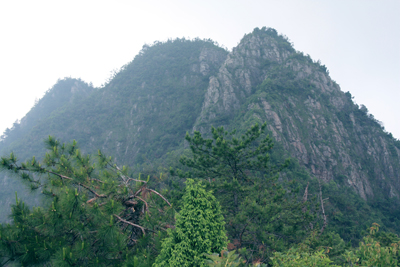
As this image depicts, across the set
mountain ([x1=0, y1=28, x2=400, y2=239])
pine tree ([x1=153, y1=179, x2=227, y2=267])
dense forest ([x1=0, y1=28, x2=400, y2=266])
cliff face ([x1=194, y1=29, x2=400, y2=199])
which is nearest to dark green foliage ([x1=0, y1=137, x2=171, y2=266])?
dense forest ([x1=0, y1=28, x2=400, y2=266])

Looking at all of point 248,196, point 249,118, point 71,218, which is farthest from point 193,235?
point 249,118

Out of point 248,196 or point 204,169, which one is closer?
point 248,196

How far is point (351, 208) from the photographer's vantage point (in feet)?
82.2

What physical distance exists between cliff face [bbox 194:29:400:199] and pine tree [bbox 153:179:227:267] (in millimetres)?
28781

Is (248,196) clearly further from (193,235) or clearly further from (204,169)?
(193,235)

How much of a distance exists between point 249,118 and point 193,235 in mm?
29499

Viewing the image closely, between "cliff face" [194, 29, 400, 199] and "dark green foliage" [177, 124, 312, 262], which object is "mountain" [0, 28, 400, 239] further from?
"dark green foliage" [177, 124, 312, 262]

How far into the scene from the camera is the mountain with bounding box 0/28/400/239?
33.8 m

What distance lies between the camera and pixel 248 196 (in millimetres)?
9258

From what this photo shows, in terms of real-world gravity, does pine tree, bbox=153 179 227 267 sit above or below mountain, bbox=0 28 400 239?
below

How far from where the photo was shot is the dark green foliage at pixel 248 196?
7898mm

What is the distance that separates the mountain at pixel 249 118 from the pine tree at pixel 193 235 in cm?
2380

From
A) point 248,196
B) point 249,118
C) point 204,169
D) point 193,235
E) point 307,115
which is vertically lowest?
point 193,235

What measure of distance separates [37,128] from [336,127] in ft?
220
